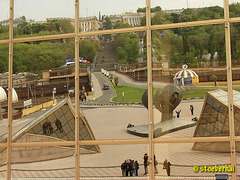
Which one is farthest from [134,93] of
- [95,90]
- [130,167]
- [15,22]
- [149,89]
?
[15,22]

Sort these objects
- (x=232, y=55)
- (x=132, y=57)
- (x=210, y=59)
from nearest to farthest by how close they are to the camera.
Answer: (x=232, y=55) → (x=210, y=59) → (x=132, y=57)

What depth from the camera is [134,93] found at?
1337cm

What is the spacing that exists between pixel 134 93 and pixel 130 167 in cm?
296

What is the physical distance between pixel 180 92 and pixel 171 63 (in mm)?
1205

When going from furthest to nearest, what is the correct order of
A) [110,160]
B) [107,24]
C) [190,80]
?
[107,24] < [190,80] < [110,160]

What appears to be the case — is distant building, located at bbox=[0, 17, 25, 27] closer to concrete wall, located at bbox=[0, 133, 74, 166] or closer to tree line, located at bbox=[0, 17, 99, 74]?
tree line, located at bbox=[0, 17, 99, 74]

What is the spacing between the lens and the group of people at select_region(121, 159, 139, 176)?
12211mm

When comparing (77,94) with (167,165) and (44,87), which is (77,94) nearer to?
(44,87)

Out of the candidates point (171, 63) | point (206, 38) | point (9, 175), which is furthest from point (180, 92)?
point (9, 175)

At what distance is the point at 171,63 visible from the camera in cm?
1279

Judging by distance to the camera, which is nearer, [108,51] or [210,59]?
[210,59]

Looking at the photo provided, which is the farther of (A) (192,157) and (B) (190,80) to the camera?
(B) (190,80)

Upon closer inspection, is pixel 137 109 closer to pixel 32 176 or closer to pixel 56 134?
pixel 56 134

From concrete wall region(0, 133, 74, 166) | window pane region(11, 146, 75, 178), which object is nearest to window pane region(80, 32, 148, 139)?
window pane region(11, 146, 75, 178)
